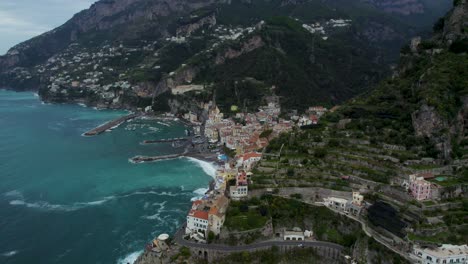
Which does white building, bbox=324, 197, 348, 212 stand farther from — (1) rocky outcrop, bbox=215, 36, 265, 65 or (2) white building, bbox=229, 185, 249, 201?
(1) rocky outcrop, bbox=215, 36, 265, 65

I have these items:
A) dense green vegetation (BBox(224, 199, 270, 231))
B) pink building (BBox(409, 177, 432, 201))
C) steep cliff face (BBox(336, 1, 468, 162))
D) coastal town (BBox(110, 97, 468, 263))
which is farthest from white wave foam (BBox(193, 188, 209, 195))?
pink building (BBox(409, 177, 432, 201))

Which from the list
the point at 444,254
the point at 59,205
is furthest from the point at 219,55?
the point at 444,254

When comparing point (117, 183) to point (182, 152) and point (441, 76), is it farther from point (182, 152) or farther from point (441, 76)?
point (441, 76)

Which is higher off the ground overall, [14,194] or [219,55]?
[219,55]

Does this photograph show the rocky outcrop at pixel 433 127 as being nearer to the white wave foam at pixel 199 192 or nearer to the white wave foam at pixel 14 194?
the white wave foam at pixel 199 192

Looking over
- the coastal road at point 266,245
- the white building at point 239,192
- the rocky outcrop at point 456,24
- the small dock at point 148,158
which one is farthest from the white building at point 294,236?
the small dock at point 148,158

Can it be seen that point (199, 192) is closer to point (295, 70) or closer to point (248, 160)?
point (248, 160)

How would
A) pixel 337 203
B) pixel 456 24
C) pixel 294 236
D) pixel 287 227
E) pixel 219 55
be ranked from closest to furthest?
1. pixel 294 236
2. pixel 287 227
3. pixel 337 203
4. pixel 456 24
5. pixel 219 55
